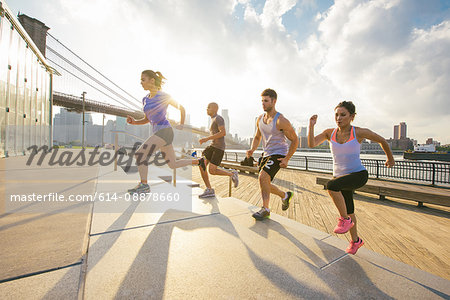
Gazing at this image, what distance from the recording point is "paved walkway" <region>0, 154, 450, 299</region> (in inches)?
43.3

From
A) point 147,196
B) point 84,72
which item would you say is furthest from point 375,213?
point 84,72

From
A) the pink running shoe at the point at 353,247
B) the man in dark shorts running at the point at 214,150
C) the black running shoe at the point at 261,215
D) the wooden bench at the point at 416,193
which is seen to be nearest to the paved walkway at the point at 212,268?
the pink running shoe at the point at 353,247

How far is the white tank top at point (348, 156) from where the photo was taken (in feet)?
6.22

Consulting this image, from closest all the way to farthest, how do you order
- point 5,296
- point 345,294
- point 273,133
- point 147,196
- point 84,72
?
point 5,296 → point 345,294 → point 273,133 → point 147,196 → point 84,72

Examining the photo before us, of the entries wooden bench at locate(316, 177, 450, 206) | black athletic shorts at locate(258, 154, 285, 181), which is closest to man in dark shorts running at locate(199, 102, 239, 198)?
black athletic shorts at locate(258, 154, 285, 181)

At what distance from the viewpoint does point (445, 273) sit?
1.94m

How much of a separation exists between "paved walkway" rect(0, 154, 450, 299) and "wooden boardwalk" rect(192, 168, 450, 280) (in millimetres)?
918

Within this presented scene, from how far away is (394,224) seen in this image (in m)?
3.25

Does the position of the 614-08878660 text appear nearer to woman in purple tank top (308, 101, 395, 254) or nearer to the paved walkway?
the paved walkway

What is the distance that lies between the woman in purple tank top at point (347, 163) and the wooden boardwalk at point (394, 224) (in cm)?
90

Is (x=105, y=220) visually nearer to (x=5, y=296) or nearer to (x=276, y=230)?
(x=5, y=296)

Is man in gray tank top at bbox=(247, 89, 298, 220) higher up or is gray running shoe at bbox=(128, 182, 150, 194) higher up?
man in gray tank top at bbox=(247, 89, 298, 220)

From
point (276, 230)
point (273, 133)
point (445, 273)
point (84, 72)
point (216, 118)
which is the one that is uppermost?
point (84, 72)

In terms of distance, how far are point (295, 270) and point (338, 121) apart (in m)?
1.44
